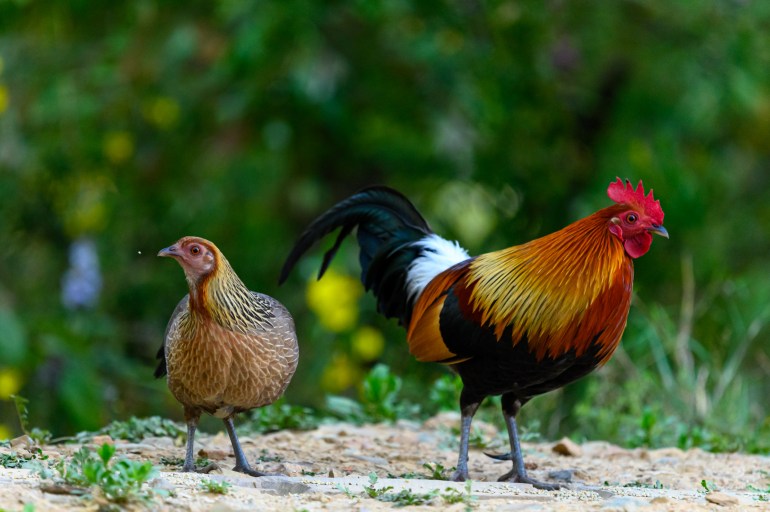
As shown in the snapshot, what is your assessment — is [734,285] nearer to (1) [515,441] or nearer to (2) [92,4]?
(1) [515,441]

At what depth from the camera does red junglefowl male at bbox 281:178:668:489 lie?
5109 millimetres

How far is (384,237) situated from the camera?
6.35m

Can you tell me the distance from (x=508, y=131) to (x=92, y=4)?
406 centimetres

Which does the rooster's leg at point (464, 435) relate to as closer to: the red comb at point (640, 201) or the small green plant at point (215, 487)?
the red comb at point (640, 201)

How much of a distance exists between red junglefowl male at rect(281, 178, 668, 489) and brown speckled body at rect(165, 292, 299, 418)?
0.64 meters

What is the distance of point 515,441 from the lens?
547cm

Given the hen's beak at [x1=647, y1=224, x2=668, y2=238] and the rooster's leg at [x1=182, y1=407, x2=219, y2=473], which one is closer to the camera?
the rooster's leg at [x1=182, y1=407, x2=219, y2=473]

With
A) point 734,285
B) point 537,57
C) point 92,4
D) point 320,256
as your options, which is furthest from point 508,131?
point 92,4

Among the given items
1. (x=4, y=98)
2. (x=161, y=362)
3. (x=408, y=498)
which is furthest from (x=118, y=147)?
(x=408, y=498)

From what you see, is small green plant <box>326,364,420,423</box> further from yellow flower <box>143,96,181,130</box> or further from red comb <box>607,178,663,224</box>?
yellow flower <box>143,96,181,130</box>

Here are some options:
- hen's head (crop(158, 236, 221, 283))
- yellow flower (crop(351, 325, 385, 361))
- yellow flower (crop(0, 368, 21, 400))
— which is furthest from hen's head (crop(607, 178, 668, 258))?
yellow flower (crop(351, 325, 385, 361))

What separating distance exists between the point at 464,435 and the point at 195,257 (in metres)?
1.61

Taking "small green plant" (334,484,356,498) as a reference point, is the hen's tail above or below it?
above

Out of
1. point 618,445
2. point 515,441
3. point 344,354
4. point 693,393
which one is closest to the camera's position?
point 515,441
